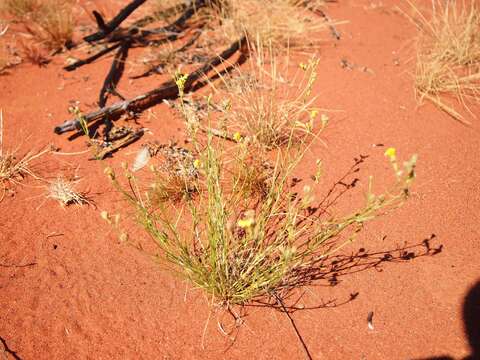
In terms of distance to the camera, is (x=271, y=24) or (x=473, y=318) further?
(x=271, y=24)

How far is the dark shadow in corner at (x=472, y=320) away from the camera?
144cm

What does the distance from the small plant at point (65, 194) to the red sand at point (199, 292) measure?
46 millimetres

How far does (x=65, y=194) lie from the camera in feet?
6.22

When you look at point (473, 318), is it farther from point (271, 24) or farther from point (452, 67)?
point (271, 24)

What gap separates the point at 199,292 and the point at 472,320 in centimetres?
123

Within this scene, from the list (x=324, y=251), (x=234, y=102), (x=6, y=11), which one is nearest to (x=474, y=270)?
(x=324, y=251)

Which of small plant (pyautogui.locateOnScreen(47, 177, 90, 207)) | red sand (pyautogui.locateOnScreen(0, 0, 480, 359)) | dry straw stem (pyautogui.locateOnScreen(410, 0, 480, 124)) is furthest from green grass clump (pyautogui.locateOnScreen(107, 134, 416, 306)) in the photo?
dry straw stem (pyautogui.locateOnScreen(410, 0, 480, 124))

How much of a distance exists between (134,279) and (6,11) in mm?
3309

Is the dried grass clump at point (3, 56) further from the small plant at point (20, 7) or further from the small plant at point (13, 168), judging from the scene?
the small plant at point (13, 168)

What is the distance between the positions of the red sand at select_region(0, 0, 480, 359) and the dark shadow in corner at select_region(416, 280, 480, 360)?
23 millimetres

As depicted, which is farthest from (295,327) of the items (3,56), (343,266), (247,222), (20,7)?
(20,7)

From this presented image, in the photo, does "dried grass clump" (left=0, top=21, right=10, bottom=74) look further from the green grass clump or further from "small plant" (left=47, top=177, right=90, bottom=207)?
the green grass clump

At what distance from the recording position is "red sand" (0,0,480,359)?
145cm

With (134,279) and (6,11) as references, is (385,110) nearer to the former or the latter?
(134,279)
